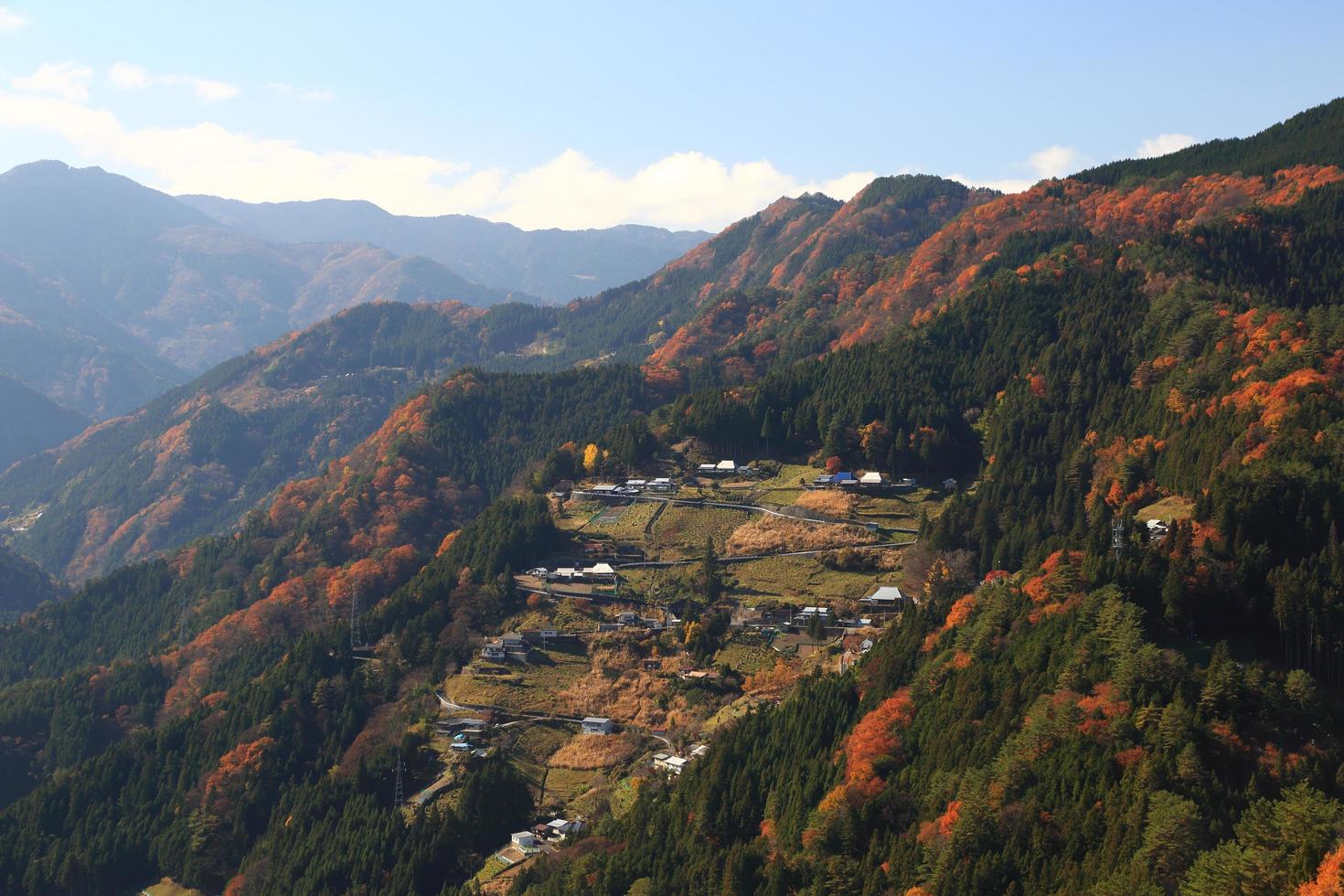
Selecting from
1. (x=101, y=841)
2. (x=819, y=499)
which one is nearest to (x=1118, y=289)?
(x=819, y=499)

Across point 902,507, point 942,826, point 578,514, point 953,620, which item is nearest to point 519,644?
point 578,514

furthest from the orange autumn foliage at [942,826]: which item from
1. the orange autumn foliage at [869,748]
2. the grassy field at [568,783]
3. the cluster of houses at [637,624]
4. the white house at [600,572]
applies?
the white house at [600,572]

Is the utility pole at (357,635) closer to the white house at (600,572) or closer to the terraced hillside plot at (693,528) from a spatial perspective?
the white house at (600,572)

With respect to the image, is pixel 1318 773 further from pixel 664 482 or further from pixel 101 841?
pixel 101 841

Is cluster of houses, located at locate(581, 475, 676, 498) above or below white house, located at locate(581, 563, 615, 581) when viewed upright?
above

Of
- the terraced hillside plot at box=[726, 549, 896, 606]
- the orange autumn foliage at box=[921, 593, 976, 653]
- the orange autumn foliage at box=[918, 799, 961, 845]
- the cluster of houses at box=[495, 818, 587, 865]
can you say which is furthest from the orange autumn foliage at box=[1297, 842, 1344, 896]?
the terraced hillside plot at box=[726, 549, 896, 606]

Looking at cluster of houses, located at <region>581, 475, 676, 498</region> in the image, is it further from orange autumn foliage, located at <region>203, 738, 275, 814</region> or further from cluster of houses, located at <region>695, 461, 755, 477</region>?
orange autumn foliage, located at <region>203, 738, 275, 814</region>
